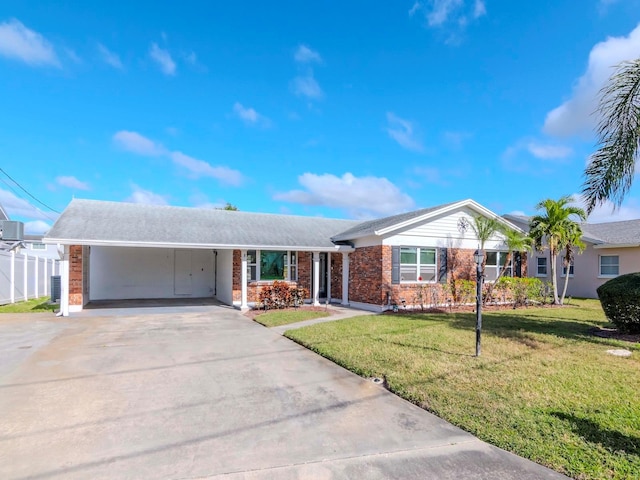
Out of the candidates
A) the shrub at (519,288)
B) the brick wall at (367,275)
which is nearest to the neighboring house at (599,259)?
the shrub at (519,288)

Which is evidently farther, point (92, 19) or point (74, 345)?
point (92, 19)

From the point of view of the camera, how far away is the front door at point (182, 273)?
769 inches

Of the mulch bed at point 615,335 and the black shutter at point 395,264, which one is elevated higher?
the black shutter at point 395,264

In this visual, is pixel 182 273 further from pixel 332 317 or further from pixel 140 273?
pixel 332 317

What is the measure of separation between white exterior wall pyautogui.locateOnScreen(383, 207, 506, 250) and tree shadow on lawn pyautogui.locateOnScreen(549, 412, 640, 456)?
10.2m

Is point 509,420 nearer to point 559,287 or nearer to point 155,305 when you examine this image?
point 155,305

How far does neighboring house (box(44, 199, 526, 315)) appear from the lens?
14.3 meters

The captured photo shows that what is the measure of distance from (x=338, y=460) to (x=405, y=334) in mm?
6111

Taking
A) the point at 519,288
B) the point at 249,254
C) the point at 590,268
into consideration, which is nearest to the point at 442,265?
the point at 519,288

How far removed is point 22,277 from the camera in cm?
1844

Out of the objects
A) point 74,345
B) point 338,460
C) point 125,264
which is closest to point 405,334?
point 338,460

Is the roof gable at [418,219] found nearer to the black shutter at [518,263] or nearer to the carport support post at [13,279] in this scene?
the black shutter at [518,263]

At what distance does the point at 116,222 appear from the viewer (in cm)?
1517

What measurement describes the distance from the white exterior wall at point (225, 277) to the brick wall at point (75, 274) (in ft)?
18.1
